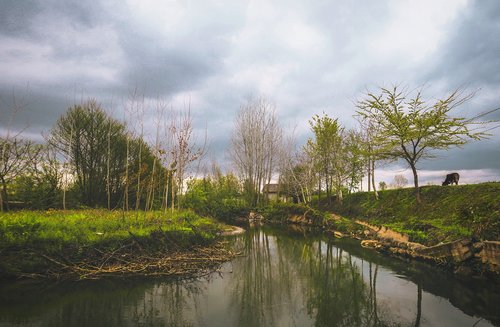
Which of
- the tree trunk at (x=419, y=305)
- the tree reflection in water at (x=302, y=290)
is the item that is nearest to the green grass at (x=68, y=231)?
the tree reflection in water at (x=302, y=290)

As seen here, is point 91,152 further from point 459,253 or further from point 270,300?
point 459,253

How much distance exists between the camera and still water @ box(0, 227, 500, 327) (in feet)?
17.0

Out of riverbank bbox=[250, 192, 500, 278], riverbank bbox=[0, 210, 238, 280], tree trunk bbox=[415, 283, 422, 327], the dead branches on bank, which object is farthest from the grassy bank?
the dead branches on bank

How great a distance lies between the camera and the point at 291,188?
35.1 metres

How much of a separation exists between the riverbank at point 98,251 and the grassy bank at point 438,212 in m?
7.72

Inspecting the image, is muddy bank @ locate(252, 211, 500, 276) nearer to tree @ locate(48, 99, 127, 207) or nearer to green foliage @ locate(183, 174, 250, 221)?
green foliage @ locate(183, 174, 250, 221)

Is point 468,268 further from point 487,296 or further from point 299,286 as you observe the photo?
point 299,286

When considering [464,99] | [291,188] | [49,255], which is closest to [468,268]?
[464,99]

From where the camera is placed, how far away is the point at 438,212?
43.0 ft

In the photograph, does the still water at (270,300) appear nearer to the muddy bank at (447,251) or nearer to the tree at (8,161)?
the muddy bank at (447,251)

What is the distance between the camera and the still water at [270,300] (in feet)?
17.0

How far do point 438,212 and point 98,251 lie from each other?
46.2 ft

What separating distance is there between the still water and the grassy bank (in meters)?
1.61

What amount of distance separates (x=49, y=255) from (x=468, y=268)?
1135 centimetres
